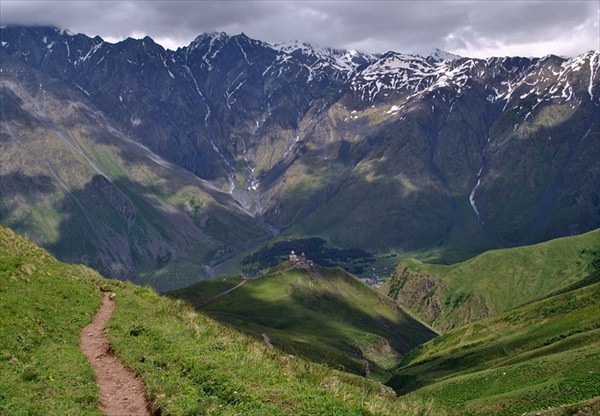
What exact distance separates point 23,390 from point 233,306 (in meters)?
→ 140

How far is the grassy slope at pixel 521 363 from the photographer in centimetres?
3797

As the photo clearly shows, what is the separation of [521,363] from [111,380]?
40.9 metres

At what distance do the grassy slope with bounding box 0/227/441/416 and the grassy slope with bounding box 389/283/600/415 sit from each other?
450 inches

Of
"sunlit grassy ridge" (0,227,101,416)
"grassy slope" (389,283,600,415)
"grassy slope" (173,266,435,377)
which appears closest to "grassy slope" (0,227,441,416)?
"sunlit grassy ridge" (0,227,101,416)

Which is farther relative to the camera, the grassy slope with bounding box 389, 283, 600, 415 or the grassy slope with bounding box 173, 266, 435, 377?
the grassy slope with bounding box 173, 266, 435, 377

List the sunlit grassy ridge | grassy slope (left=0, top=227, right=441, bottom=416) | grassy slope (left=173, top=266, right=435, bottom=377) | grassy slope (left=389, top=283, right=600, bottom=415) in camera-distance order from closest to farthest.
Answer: grassy slope (left=0, top=227, right=441, bottom=416), the sunlit grassy ridge, grassy slope (left=389, top=283, right=600, bottom=415), grassy slope (left=173, top=266, right=435, bottom=377)

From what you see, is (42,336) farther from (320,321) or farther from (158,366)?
(320,321)

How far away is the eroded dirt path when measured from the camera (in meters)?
25.3

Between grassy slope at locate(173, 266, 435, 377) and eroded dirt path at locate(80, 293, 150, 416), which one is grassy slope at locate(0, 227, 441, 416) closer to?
eroded dirt path at locate(80, 293, 150, 416)

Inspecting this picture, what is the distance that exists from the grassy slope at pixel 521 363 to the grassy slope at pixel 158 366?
450 inches

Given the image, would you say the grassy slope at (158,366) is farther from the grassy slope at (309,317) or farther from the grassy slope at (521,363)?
the grassy slope at (309,317)

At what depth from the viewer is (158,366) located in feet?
95.6

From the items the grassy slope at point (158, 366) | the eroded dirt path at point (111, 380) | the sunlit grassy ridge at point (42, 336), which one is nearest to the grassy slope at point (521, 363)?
the grassy slope at point (158, 366)

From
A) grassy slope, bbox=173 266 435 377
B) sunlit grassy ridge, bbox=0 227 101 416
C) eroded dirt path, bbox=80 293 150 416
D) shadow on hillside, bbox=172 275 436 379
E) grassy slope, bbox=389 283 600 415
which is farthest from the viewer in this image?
grassy slope, bbox=173 266 435 377
